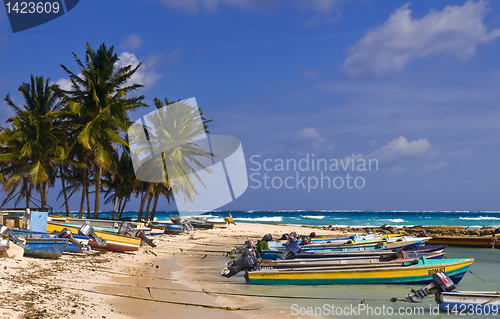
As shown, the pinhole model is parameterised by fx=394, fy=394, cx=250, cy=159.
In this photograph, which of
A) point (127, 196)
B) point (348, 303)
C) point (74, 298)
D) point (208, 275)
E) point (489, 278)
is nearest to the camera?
point (74, 298)

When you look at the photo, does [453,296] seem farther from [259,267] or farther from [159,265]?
[159,265]

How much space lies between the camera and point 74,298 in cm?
834

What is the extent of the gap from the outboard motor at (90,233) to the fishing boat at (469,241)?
71.1 ft

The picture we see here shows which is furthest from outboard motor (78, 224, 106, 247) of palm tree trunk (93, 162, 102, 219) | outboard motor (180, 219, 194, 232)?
outboard motor (180, 219, 194, 232)

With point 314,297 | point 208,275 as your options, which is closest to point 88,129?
point 208,275

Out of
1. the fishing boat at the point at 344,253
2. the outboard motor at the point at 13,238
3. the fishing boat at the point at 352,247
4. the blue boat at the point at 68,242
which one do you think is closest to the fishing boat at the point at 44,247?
the outboard motor at the point at 13,238

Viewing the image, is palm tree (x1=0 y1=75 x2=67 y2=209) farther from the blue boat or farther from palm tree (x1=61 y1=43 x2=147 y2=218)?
the blue boat

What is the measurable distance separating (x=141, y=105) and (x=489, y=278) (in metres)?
22.5

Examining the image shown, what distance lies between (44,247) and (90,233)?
9.48 ft

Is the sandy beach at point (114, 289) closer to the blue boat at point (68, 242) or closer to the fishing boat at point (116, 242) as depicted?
the blue boat at point (68, 242)

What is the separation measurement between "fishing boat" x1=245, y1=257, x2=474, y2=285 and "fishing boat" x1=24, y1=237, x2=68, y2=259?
6.42 metres

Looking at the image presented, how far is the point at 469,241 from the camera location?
2634cm

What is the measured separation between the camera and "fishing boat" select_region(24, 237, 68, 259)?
41.8 ft

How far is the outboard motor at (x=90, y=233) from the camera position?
15664 millimetres
